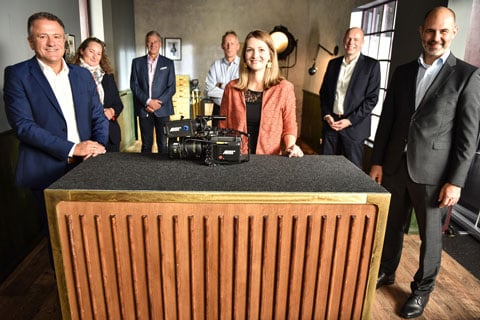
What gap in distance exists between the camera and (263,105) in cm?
197

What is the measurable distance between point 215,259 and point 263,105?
919mm

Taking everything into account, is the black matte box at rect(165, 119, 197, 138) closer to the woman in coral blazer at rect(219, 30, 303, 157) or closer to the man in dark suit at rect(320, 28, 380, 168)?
the woman in coral blazer at rect(219, 30, 303, 157)

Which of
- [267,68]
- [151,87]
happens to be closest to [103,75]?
[151,87]

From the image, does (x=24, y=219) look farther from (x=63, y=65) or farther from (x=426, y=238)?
(x=426, y=238)

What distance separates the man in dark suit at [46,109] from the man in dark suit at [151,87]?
2.15 m

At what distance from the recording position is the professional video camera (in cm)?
157

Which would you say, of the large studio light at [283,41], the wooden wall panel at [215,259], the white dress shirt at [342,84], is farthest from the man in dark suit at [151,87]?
the large studio light at [283,41]

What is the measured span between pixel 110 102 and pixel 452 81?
2587 mm

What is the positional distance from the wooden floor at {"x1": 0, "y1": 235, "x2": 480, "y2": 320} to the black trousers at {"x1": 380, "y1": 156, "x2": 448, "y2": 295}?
0.59 feet

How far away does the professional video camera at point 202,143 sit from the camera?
1.57 metres

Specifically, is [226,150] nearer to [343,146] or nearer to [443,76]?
[443,76]

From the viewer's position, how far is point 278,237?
135 centimetres

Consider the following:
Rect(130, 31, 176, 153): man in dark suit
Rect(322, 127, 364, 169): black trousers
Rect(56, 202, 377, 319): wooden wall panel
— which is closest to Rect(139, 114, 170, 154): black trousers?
Rect(130, 31, 176, 153): man in dark suit

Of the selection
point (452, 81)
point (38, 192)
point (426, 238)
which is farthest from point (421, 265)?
point (38, 192)
